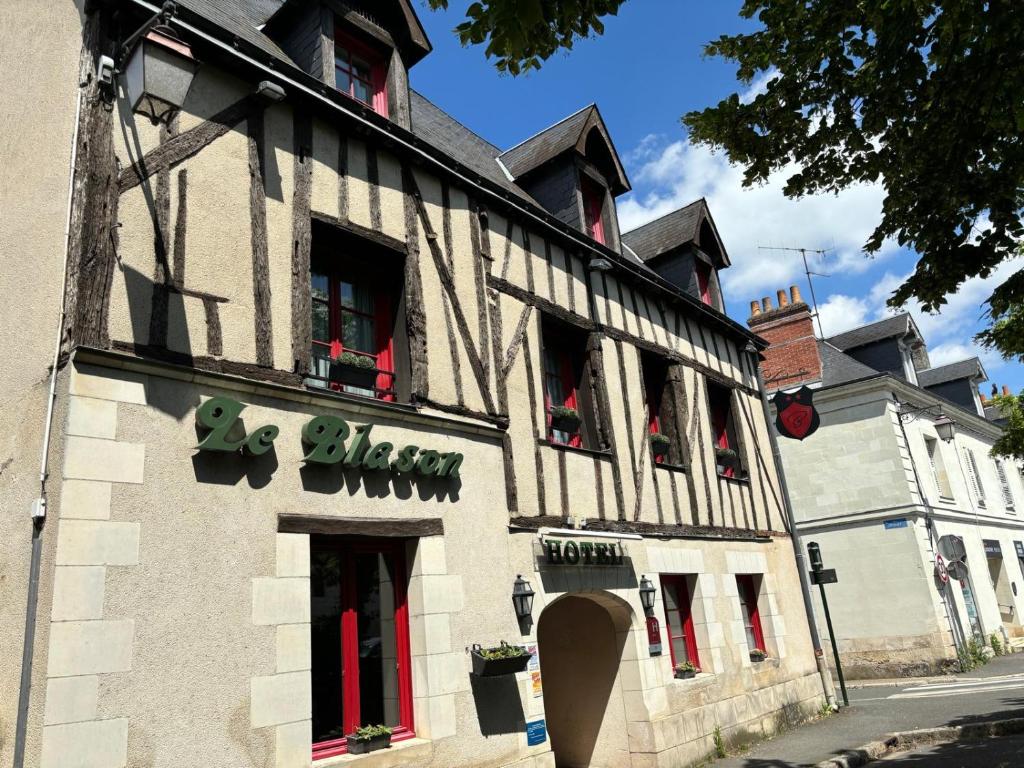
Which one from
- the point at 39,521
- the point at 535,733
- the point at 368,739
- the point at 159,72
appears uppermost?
the point at 159,72

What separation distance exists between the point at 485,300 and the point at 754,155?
103 inches

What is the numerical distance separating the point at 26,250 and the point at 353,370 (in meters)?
2.21

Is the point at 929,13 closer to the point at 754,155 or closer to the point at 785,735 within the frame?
the point at 754,155

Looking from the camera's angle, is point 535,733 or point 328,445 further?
point 535,733

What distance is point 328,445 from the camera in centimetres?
510

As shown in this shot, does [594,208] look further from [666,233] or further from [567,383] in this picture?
[567,383]

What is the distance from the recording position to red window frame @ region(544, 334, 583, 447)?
826 cm

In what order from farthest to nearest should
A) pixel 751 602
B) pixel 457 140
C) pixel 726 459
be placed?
1. pixel 726 459
2. pixel 751 602
3. pixel 457 140

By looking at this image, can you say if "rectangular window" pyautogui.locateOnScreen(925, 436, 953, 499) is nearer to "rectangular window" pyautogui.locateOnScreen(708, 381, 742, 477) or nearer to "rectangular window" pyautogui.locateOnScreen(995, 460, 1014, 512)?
"rectangular window" pyautogui.locateOnScreen(995, 460, 1014, 512)

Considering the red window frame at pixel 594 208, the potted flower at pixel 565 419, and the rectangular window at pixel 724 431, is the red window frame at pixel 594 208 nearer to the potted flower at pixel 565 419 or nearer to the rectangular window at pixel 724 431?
the rectangular window at pixel 724 431

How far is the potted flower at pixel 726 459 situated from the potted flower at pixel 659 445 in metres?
1.55

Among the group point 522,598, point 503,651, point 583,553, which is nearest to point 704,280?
point 583,553

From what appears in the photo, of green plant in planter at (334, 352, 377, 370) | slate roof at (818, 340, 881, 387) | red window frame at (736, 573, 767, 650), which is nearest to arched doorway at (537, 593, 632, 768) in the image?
red window frame at (736, 573, 767, 650)

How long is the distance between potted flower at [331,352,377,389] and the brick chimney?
521 inches
